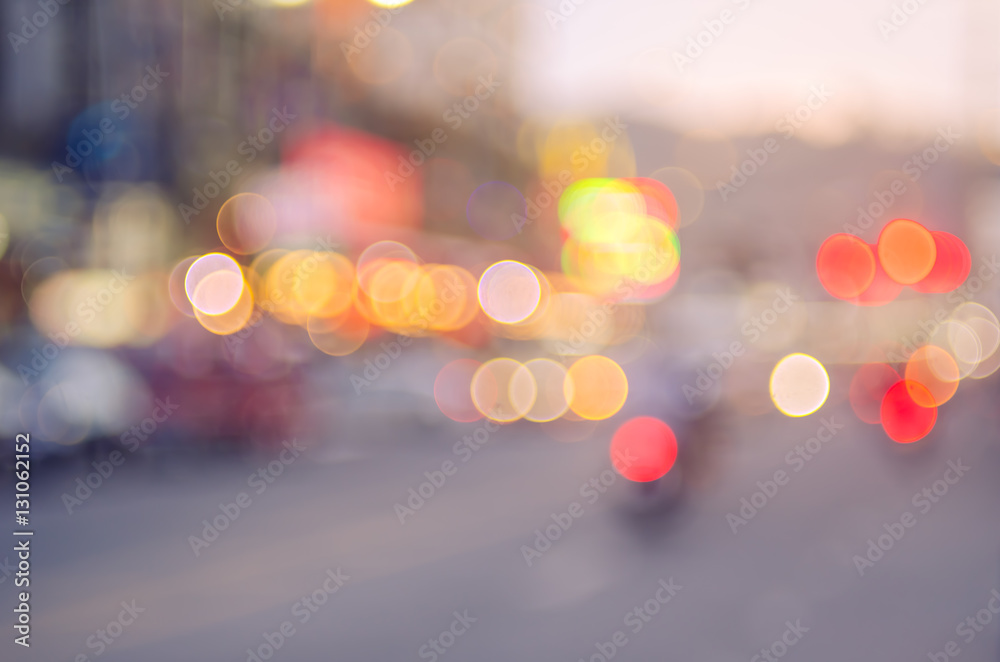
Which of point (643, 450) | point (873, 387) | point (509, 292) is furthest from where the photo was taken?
point (509, 292)

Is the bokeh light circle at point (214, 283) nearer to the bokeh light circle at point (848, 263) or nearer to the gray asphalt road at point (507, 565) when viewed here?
the gray asphalt road at point (507, 565)

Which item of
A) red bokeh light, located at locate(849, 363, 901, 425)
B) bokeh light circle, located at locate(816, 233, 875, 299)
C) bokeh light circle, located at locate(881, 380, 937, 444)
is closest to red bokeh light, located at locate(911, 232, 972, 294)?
bokeh light circle, located at locate(816, 233, 875, 299)

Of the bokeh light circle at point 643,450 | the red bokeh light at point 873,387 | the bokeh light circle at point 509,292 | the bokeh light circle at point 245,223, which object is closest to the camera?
the bokeh light circle at point 643,450

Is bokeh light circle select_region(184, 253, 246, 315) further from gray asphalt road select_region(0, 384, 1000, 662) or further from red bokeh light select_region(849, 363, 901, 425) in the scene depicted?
red bokeh light select_region(849, 363, 901, 425)

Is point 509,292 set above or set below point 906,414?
above

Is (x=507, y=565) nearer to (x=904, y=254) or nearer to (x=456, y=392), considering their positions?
(x=456, y=392)

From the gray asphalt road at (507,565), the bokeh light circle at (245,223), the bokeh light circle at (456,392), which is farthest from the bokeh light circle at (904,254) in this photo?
the bokeh light circle at (245,223)

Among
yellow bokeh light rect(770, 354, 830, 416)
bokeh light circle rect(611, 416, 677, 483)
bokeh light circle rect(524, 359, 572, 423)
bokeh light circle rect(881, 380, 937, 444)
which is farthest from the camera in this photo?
bokeh light circle rect(524, 359, 572, 423)

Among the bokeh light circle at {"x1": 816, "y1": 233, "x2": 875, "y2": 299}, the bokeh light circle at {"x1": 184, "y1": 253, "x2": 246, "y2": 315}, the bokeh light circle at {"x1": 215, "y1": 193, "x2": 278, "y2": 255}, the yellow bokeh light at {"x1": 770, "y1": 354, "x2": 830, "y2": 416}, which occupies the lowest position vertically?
the yellow bokeh light at {"x1": 770, "y1": 354, "x2": 830, "y2": 416}

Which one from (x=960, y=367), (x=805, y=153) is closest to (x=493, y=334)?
(x=960, y=367)

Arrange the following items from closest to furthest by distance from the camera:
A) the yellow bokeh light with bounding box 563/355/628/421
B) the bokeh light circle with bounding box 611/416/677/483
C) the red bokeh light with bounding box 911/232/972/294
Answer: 1. the bokeh light circle with bounding box 611/416/677/483
2. the yellow bokeh light with bounding box 563/355/628/421
3. the red bokeh light with bounding box 911/232/972/294

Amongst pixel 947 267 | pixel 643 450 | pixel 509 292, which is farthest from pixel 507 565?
pixel 509 292

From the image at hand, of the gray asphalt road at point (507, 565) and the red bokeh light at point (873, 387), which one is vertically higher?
the red bokeh light at point (873, 387)

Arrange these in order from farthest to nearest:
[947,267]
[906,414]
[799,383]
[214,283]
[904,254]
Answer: [947,267] < [904,254] < [214,283] < [799,383] < [906,414]
